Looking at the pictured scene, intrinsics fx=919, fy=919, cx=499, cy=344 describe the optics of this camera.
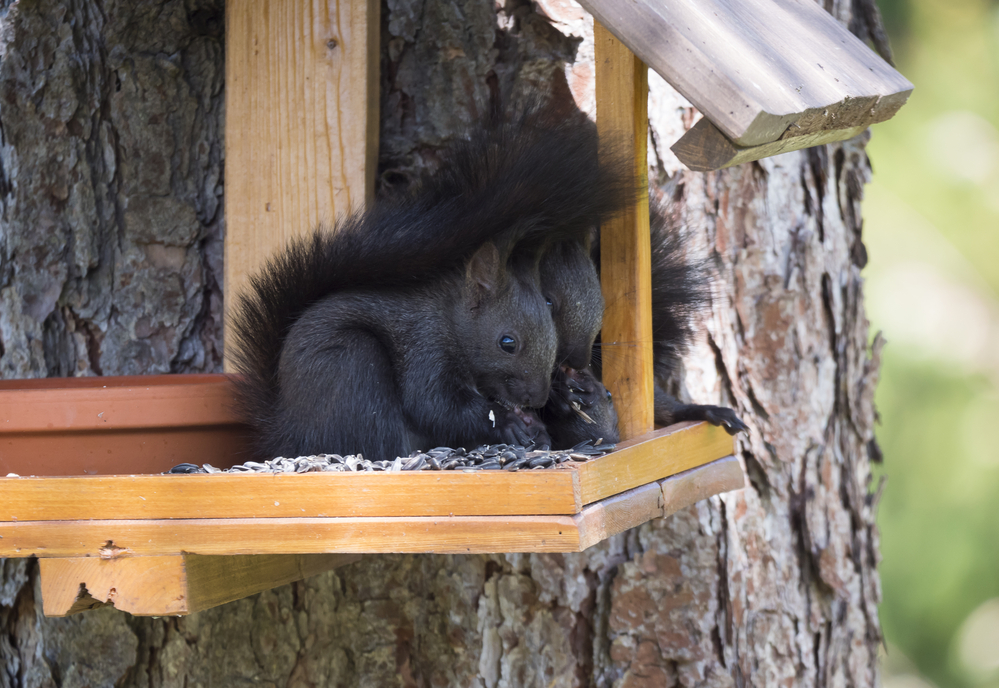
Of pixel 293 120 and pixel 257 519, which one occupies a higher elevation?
pixel 293 120

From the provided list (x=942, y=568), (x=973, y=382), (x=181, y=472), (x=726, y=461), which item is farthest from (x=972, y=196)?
(x=181, y=472)

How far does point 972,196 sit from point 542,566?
3704 millimetres

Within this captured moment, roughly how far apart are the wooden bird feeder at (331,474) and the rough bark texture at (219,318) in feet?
0.67

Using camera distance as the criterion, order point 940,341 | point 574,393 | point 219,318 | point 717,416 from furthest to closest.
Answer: point 940,341, point 219,318, point 717,416, point 574,393

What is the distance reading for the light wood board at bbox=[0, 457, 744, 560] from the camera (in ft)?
2.97

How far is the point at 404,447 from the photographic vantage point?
1.16 metres

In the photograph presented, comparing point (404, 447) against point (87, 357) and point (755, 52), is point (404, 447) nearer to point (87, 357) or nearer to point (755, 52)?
point (755, 52)

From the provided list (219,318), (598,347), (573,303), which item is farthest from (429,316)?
(219,318)

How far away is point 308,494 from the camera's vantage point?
3.09 ft

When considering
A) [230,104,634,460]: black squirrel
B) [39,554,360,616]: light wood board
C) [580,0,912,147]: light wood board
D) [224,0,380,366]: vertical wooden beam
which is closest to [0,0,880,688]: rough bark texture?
[224,0,380,366]: vertical wooden beam

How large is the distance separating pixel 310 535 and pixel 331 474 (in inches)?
2.6

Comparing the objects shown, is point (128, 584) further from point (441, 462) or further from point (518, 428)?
point (518, 428)

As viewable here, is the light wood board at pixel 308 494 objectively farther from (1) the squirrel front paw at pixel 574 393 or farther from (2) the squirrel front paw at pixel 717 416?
(2) the squirrel front paw at pixel 717 416

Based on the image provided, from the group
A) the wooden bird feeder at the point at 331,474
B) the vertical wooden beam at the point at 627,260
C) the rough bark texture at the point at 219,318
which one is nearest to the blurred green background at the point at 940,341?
the rough bark texture at the point at 219,318
